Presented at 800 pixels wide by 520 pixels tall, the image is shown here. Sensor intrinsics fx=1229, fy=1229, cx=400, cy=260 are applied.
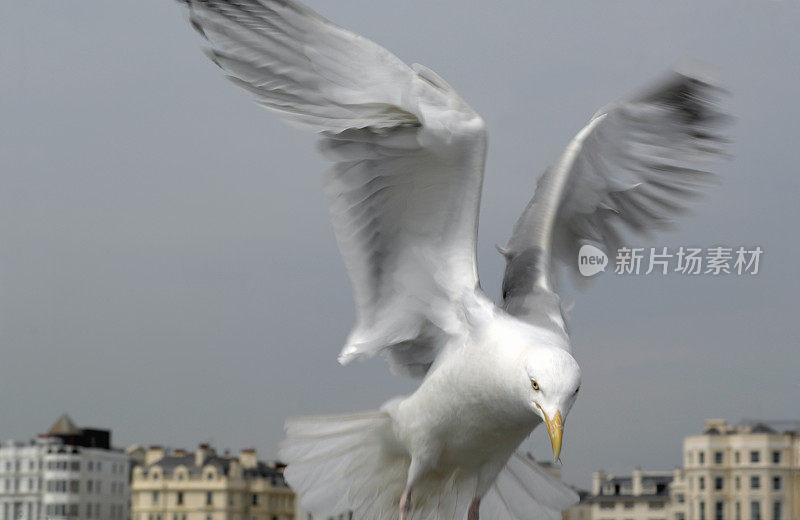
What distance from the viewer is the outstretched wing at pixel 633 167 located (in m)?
3.09

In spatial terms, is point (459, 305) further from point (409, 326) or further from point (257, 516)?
point (257, 516)

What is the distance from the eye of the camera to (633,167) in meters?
3.22

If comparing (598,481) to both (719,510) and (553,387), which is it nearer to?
(719,510)

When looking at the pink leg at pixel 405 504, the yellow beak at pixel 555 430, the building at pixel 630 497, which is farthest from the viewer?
the building at pixel 630 497

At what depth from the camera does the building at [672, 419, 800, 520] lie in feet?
118

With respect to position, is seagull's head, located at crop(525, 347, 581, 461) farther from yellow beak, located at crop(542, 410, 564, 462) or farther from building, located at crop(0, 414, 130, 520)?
building, located at crop(0, 414, 130, 520)

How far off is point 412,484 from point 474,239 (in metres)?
0.60

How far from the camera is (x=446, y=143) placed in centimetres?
260

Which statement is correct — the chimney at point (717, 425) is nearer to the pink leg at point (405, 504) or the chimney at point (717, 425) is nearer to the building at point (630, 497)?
the building at point (630, 497)

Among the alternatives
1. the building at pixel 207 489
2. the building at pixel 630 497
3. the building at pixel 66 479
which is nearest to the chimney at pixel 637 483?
the building at pixel 630 497

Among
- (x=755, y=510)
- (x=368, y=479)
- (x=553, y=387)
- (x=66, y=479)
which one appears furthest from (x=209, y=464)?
(x=553, y=387)

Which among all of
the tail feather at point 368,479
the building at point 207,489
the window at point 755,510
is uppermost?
the building at point 207,489

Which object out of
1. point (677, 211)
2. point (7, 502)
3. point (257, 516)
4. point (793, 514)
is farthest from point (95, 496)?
point (677, 211)

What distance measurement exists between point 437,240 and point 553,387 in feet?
2.08
